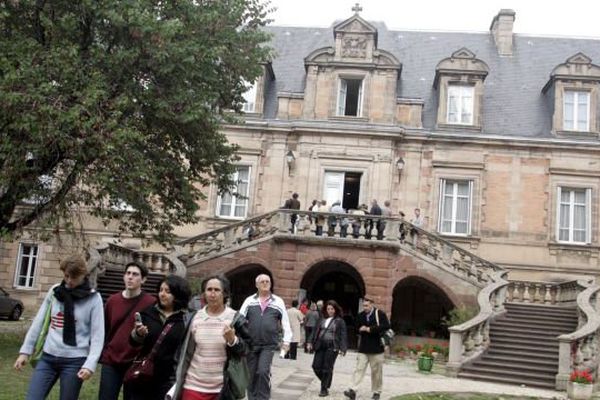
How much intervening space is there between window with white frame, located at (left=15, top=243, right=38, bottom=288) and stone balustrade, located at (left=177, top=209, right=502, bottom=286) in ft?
25.9

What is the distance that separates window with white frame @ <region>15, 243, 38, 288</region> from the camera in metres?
25.6

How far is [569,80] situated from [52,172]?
18333mm

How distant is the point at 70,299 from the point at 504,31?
26.3m

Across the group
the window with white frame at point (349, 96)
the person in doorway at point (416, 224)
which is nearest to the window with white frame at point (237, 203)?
the window with white frame at point (349, 96)

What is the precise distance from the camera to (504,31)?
28.5m

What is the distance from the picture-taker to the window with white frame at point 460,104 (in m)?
24.8

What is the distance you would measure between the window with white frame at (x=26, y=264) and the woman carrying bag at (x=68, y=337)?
2117cm

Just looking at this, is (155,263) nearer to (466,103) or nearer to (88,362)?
(466,103)

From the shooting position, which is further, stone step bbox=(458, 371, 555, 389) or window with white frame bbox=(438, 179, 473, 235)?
window with white frame bbox=(438, 179, 473, 235)

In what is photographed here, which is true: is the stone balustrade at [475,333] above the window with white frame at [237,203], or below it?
below

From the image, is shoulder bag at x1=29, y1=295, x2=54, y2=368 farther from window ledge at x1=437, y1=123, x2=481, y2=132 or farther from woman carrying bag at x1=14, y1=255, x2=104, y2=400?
window ledge at x1=437, y1=123, x2=481, y2=132

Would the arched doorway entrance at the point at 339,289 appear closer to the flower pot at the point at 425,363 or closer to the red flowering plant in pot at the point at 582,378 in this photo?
the flower pot at the point at 425,363

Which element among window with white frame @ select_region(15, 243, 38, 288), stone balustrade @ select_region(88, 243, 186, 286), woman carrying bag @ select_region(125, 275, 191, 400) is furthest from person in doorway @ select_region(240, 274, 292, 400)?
window with white frame @ select_region(15, 243, 38, 288)

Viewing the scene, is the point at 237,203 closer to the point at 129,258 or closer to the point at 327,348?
the point at 129,258
